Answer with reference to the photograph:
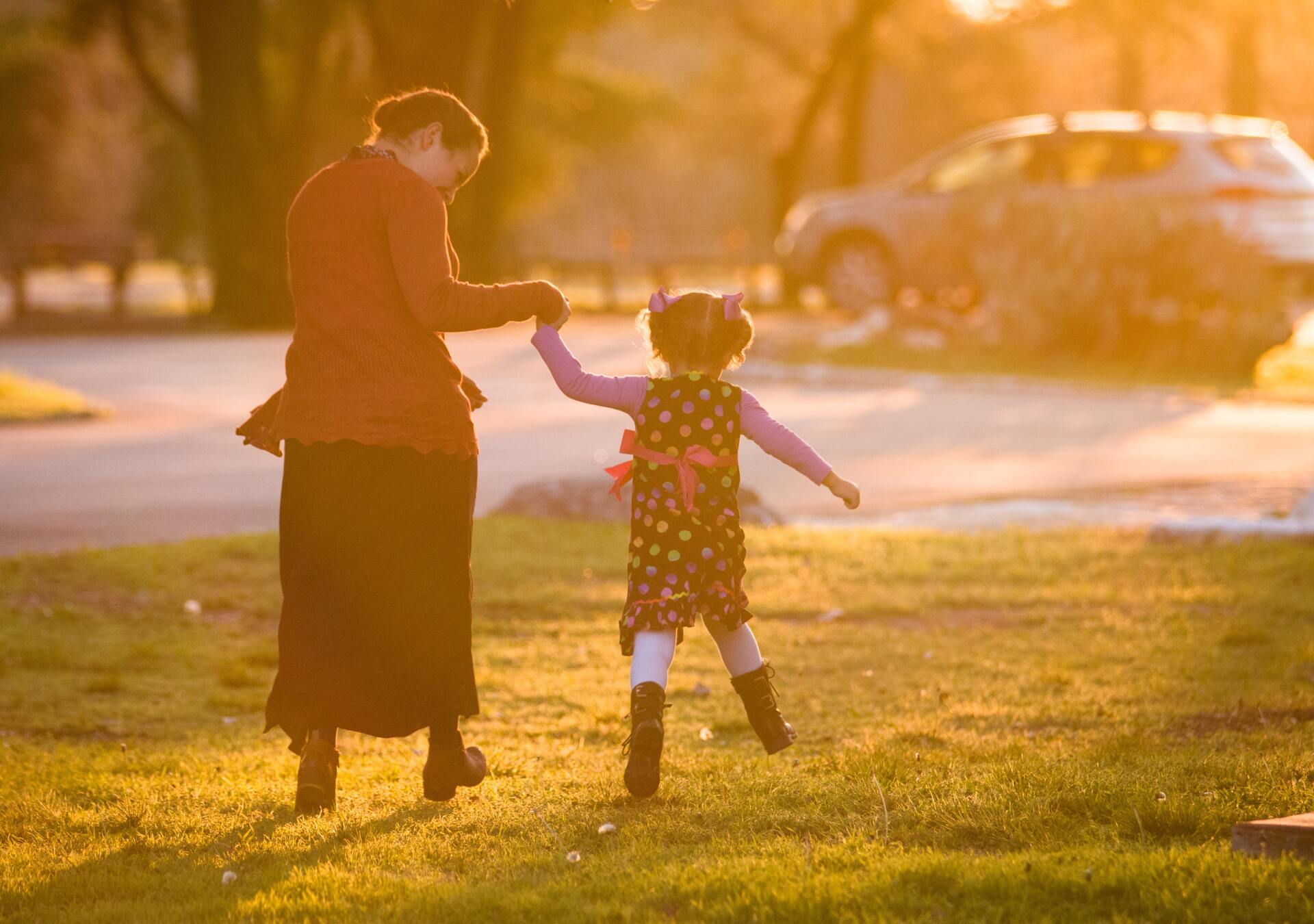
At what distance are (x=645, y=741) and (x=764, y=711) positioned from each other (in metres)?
0.40

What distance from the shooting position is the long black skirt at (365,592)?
4.38 metres

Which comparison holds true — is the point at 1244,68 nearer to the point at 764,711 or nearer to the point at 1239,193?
the point at 1239,193

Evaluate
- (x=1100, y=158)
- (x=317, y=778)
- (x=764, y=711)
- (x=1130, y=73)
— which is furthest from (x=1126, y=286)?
(x=1130, y=73)

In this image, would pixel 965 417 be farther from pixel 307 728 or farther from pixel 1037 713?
pixel 307 728

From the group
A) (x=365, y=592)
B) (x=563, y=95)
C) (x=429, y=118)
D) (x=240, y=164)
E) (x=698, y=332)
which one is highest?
(x=563, y=95)

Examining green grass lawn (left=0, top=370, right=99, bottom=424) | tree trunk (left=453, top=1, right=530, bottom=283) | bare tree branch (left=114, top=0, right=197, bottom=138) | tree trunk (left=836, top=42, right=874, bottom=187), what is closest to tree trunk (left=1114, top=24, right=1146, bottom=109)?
tree trunk (left=836, top=42, right=874, bottom=187)

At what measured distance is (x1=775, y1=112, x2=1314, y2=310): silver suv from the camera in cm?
1917

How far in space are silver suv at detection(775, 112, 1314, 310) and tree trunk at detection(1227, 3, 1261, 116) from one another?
13.5 m

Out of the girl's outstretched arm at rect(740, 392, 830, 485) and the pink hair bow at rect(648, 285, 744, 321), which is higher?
the pink hair bow at rect(648, 285, 744, 321)

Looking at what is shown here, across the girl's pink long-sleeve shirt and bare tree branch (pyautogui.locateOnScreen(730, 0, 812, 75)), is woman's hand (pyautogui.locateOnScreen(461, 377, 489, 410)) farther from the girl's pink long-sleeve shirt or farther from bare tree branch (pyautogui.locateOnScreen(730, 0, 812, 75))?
bare tree branch (pyautogui.locateOnScreen(730, 0, 812, 75))

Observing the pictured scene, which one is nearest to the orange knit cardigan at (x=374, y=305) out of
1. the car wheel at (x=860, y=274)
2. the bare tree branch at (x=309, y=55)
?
the car wheel at (x=860, y=274)

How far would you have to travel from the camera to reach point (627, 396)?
456 cm

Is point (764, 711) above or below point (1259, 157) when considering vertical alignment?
below

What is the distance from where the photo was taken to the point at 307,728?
4508 mm
